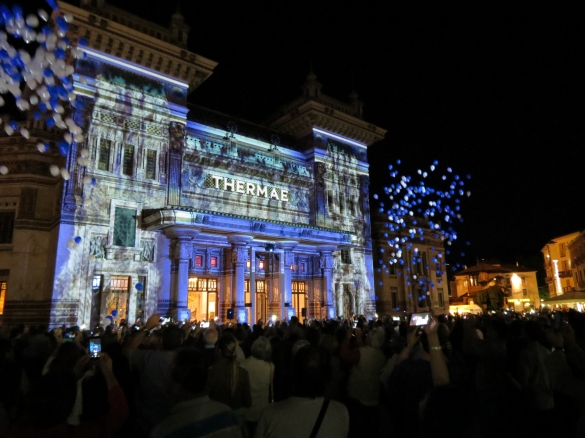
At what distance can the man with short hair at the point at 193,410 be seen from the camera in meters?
3.00

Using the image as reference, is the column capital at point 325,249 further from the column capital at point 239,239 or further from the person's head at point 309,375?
the person's head at point 309,375

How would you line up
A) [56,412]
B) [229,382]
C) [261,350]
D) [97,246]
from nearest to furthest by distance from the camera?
[56,412], [229,382], [261,350], [97,246]

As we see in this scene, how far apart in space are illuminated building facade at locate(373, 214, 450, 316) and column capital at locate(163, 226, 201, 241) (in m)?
22.1

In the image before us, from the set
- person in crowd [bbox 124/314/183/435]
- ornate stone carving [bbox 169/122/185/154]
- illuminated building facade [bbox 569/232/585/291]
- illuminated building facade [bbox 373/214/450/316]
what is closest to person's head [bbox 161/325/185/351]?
person in crowd [bbox 124/314/183/435]

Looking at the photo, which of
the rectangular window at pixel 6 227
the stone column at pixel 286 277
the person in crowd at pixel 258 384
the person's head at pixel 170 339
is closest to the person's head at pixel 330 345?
the person in crowd at pixel 258 384

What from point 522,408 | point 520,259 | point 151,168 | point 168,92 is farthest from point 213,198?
point 520,259

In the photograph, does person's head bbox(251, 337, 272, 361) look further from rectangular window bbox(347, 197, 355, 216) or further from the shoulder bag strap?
rectangular window bbox(347, 197, 355, 216)

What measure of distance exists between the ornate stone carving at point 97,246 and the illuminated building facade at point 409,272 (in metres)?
26.4

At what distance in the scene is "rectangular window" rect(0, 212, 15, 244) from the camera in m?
24.0

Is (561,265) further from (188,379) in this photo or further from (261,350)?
(188,379)

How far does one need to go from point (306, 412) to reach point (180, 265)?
2228 cm

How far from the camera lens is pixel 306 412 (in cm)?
330

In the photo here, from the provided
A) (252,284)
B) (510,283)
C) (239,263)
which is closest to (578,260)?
(510,283)

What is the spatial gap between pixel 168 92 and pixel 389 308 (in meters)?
28.9
